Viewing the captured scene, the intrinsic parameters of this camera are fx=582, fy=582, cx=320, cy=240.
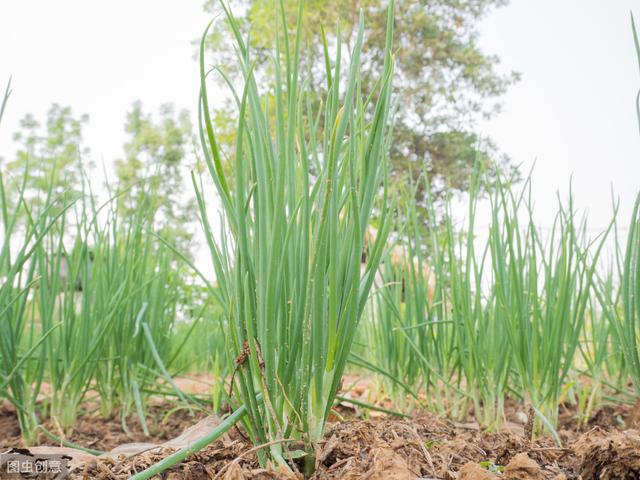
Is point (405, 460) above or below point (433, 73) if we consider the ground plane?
below

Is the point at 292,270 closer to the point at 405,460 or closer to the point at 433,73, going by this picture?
the point at 405,460

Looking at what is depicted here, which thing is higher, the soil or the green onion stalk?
the green onion stalk

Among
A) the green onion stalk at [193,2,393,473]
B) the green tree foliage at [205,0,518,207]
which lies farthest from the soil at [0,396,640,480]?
the green tree foliage at [205,0,518,207]

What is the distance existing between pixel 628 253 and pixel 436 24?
1324 cm

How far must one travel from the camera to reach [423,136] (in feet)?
43.5

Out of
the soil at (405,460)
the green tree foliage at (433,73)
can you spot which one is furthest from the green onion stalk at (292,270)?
the green tree foliage at (433,73)

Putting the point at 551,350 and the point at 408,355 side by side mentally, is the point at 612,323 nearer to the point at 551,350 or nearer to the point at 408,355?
the point at 551,350

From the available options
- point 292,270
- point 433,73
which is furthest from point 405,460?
point 433,73

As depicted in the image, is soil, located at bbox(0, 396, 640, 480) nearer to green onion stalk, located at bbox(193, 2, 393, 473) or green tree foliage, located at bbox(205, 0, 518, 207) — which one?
green onion stalk, located at bbox(193, 2, 393, 473)

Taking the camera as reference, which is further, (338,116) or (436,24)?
(436,24)

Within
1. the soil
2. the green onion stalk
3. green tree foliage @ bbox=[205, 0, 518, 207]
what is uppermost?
green tree foliage @ bbox=[205, 0, 518, 207]

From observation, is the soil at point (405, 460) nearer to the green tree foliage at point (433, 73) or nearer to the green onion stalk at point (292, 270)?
the green onion stalk at point (292, 270)

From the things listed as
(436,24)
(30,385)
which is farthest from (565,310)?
(436,24)

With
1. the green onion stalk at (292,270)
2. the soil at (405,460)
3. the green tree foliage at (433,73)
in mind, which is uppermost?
the green tree foliage at (433,73)
